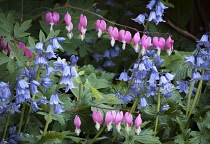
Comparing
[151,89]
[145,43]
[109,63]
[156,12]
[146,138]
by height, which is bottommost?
[146,138]

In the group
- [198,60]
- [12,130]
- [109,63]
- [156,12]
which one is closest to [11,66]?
[12,130]

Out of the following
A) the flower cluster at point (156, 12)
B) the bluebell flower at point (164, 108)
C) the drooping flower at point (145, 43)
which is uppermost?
the flower cluster at point (156, 12)

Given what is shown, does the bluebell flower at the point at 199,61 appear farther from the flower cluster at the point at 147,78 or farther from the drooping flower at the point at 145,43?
the drooping flower at the point at 145,43

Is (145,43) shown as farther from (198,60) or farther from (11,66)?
(11,66)

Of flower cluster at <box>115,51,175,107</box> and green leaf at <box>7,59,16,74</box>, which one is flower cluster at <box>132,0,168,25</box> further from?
green leaf at <box>7,59,16,74</box>

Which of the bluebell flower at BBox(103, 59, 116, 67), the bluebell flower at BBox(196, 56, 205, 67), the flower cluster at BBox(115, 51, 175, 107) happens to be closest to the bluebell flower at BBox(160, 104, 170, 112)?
the flower cluster at BBox(115, 51, 175, 107)

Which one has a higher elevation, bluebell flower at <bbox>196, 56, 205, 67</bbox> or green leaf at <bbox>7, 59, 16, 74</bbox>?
bluebell flower at <bbox>196, 56, 205, 67</bbox>

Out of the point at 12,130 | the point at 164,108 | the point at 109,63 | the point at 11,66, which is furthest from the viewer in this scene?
the point at 109,63

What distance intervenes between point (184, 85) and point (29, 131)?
1055 millimetres

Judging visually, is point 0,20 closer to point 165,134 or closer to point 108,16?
point 165,134

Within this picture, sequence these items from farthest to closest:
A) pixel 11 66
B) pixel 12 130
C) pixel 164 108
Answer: pixel 164 108, pixel 12 130, pixel 11 66

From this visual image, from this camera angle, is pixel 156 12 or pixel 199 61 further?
pixel 156 12

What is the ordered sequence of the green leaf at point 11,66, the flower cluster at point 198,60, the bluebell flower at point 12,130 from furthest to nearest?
1. the flower cluster at point 198,60
2. the bluebell flower at point 12,130
3. the green leaf at point 11,66

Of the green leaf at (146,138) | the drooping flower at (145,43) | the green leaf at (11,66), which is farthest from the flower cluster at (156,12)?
the green leaf at (11,66)
